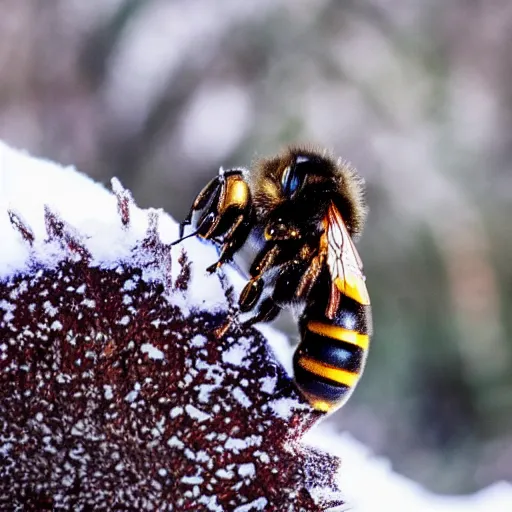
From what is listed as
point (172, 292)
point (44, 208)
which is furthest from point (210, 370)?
point (44, 208)

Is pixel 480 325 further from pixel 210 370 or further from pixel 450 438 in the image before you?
pixel 210 370

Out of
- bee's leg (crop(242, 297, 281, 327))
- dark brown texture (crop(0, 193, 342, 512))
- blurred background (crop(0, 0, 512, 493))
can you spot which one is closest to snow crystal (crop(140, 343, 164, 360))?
dark brown texture (crop(0, 193, 342, 512))

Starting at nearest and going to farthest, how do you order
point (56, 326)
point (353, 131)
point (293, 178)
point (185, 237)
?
point (56, 326)
point (185, 237)
point (293, 178)
point (353, 131)

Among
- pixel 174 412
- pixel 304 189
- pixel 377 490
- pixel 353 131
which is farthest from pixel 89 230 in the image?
pixel 353 131

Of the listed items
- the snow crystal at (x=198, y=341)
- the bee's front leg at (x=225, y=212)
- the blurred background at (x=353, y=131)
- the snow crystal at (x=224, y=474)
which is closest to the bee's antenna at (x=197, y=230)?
the bee's front leg at (x=225, y=212)

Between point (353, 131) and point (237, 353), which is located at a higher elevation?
point (353, 131)

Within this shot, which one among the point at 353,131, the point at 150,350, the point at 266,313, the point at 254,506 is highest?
the point at 353,131

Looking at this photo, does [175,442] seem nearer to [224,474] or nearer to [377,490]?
[224,474]

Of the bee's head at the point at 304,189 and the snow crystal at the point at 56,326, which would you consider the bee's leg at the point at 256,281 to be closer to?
the bee's head at the point at 304,189
